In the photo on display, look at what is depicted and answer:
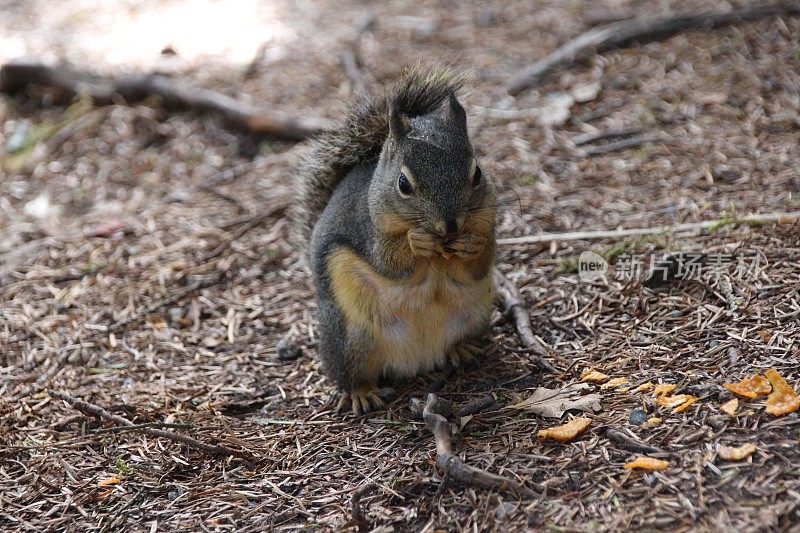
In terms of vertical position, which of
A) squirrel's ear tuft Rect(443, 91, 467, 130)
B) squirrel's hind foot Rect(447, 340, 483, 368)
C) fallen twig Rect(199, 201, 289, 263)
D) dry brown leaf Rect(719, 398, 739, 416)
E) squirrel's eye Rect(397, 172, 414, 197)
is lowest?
fallen twig Rect(199, 201, 289, 263)

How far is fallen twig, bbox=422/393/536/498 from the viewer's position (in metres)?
2.58

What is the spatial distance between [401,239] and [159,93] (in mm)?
3941

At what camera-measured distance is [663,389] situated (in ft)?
9.64

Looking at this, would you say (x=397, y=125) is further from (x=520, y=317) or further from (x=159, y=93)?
(x=159, y=93)

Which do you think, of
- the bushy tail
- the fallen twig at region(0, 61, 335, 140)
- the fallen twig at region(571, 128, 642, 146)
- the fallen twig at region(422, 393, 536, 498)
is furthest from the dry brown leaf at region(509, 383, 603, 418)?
the fallen twig at region(0, 61, 335, 140)

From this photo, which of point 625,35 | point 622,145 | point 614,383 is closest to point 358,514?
point 614,383

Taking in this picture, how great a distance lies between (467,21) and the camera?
7.08 meters

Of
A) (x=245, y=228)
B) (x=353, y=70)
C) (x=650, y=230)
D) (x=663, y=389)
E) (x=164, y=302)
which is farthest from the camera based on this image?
(x=353, y=70)

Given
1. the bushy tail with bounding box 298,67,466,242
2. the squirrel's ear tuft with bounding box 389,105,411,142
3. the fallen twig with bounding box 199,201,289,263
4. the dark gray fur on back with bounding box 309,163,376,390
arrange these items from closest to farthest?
the squirrel's ear tuft with bounding box 389,105,411,142 < the dark gray fur on back with bounding box 309,163,376,390 < the bushy tail with bounding box 298,67,466,242 < the fallen twig with bounding box 199,201,289,263

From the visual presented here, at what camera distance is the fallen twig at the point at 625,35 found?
5.90 meters

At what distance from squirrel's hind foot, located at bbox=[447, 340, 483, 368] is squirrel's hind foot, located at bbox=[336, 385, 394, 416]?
1.07 ft

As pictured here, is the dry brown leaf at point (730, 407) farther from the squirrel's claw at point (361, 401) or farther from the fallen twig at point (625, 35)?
the fallen twig at point (625, 35)

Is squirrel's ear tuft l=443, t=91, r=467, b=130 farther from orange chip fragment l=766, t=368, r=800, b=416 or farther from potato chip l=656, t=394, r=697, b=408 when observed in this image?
orange chip fragment l=766, t=368, r=800, b=416

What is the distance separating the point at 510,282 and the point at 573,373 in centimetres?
79
